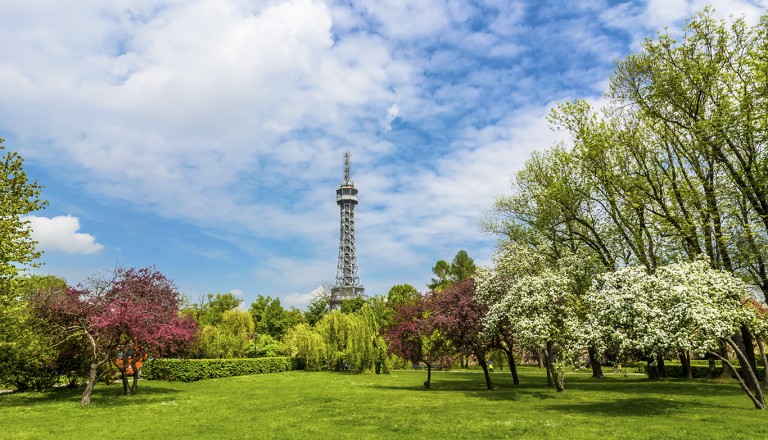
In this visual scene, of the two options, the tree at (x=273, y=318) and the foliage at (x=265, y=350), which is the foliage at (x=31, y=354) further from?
the tree at (x=273, y=318)

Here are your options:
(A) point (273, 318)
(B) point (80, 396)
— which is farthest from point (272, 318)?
(B) point (80, 396)

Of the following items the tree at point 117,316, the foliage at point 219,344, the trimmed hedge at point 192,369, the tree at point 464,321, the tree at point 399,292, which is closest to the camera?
the tree at point 117,316

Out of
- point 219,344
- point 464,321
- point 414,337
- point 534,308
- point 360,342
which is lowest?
point 219,344

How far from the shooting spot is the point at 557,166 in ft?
110

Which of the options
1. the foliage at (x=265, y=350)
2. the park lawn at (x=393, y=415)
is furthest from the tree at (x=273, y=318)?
the park lawn at (x=393, y=415)

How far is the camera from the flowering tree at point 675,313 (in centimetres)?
1627

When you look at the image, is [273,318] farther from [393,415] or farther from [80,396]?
[393,415]

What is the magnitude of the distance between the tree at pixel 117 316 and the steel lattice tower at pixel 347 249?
4175 inches

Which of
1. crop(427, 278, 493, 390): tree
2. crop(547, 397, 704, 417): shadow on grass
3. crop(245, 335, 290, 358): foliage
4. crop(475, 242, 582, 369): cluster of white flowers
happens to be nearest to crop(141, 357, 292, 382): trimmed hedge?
crop(245, 335, 290, 358): foliage

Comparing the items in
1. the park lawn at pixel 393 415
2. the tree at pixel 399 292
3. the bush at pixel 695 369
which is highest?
the tree at pixel 399 292

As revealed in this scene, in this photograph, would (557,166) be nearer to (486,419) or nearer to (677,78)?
(677,78)

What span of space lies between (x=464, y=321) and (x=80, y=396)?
24531 millimetres

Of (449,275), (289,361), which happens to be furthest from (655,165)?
(449,275)

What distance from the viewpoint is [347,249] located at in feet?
485
